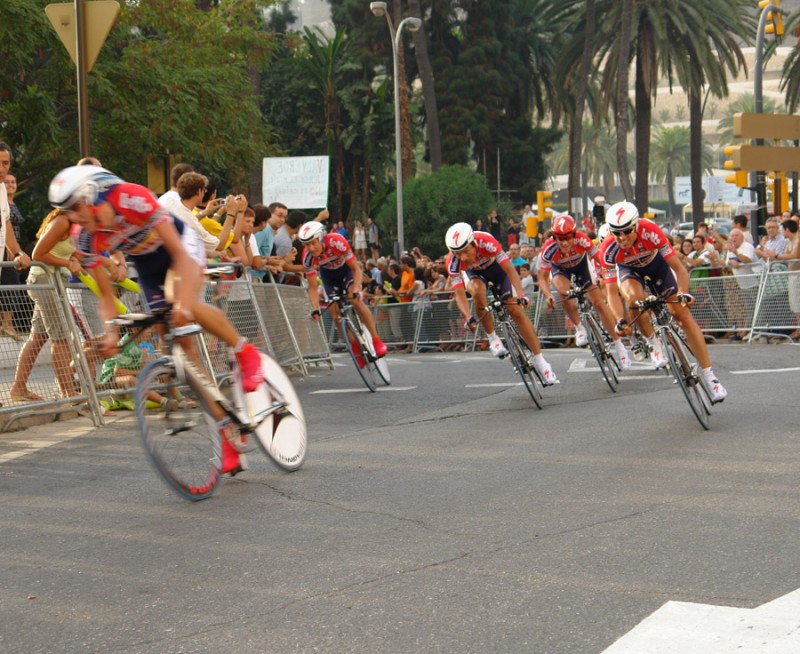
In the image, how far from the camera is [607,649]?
14.4ft

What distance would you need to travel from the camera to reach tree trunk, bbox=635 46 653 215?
164 ft

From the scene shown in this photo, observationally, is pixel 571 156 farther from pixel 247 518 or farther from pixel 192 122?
pixel 247 518

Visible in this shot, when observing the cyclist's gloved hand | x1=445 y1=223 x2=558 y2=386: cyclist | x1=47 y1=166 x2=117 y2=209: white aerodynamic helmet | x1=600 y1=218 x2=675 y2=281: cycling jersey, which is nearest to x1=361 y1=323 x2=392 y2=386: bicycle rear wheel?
x1=445 y1=223 x2=558 y2=386: cyclist

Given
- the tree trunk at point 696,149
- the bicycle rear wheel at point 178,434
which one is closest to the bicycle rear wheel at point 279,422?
the bicycle rear wheel at point 178,434

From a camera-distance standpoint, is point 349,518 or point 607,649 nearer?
point 607,649

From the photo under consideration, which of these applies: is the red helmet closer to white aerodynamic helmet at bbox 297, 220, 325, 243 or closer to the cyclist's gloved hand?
white aerodynamic helmet at bbox 297, 220, 325, 243

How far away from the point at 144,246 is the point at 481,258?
264 inches

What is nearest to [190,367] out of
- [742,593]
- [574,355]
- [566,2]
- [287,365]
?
[742,593]

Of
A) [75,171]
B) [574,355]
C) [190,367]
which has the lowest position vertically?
[574,355]

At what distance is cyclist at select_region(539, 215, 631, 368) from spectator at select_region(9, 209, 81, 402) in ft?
18.3

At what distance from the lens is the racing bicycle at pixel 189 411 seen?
689 cm

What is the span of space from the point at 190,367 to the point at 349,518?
1.22 metres

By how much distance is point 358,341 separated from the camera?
1431 cm

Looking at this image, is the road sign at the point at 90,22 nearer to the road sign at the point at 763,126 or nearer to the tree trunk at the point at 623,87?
the road sign at the point at 763,126
